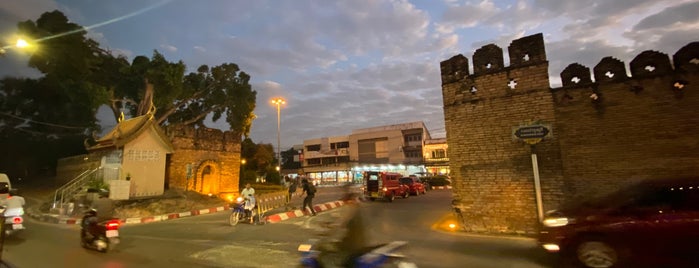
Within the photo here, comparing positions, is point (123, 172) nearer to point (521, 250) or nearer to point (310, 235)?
point (310, 235)

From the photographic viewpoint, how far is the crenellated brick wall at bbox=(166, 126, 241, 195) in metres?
21.3

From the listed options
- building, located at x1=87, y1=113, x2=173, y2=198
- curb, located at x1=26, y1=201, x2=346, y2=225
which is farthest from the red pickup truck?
building, located at x1=87, y1=113, x2=173, y2=198

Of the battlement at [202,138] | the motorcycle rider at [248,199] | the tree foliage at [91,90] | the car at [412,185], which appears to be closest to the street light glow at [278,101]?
the tree foliage at [91,90]

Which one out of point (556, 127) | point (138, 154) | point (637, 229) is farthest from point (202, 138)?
point (637, 229)

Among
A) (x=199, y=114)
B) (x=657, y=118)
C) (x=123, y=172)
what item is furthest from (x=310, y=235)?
(x=199, y=114)

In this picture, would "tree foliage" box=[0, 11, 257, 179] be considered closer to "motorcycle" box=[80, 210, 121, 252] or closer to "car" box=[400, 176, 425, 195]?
"car" box=[400, 176, 425, 195]

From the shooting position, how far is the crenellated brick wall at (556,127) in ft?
25.4

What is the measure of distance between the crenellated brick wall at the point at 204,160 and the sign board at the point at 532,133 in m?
19.1

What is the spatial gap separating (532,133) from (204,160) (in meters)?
20.0

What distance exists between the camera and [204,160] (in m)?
22.9

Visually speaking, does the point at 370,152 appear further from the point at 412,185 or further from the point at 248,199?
the point at 248,199

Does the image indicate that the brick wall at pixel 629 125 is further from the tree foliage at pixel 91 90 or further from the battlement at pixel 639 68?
the tree foliage at pixel 91 90

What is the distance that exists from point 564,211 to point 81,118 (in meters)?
43.7

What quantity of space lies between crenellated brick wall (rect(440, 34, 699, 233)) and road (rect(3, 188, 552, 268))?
1369mm
